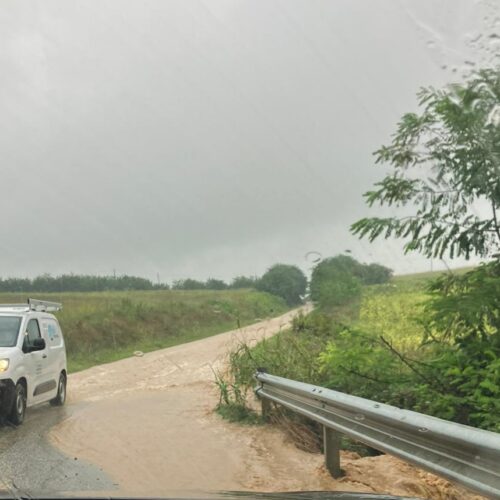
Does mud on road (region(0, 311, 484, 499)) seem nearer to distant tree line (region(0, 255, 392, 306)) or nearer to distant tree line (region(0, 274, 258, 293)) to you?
distant tree line (region(0, 255, 392, 306))

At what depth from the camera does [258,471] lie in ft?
23.9

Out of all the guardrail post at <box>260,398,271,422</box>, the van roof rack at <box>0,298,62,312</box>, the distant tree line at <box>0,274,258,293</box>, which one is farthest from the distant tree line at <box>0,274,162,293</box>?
the guardrail post at <box>260,398,271,422</box>

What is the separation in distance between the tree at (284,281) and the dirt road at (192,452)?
115 cm

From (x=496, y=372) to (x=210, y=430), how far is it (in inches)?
171

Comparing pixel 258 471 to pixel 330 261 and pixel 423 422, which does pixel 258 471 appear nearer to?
pixel 423 422

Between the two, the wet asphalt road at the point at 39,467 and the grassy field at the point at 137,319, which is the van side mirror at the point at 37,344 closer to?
the wet asphalt road at the point at 39,467

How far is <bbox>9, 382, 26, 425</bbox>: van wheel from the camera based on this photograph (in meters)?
10.5

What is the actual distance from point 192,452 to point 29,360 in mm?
4336

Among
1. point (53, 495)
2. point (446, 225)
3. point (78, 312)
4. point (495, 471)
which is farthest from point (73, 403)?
point (78, 312)

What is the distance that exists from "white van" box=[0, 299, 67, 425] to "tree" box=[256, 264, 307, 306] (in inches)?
150

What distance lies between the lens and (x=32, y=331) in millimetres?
12781

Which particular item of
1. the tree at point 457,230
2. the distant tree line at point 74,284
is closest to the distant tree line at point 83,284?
the distant tree line at point 74,284

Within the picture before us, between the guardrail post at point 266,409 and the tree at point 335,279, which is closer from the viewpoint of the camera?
the guardrail post at point 266,409

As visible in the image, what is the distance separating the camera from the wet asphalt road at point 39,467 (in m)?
6.65
